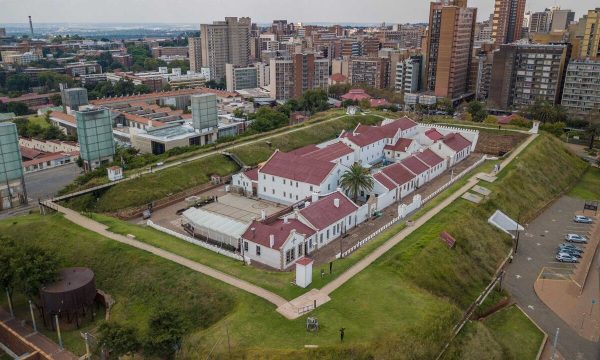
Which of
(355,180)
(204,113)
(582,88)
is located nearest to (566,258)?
(355,180)

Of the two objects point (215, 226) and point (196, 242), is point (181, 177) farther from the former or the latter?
point (196, 242)

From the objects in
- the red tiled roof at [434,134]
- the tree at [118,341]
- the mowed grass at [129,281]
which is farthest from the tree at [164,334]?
the red tiled roof at [434,134]

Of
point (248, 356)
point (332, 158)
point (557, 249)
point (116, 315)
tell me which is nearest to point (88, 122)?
point (332, 158)

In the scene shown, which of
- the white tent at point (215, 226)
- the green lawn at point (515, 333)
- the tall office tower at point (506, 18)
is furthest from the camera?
the tall office tower at point (506, 18)

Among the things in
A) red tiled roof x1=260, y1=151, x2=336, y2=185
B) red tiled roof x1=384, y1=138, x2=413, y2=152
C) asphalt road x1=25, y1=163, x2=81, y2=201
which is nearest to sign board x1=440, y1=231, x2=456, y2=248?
red tiled roof x1=260, y1=151, x2=336, y2=185

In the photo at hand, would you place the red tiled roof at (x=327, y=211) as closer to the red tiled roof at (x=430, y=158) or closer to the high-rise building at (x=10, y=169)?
the red tiled roof at (x=430, y=158)

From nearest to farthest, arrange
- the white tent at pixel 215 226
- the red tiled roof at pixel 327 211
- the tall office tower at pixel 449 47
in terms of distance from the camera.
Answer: the white tent at pixel 215 226 → the red tiled roof at pixel 327 211 → the tall office tower at pixel 449 47

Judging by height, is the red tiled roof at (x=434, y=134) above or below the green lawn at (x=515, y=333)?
above
